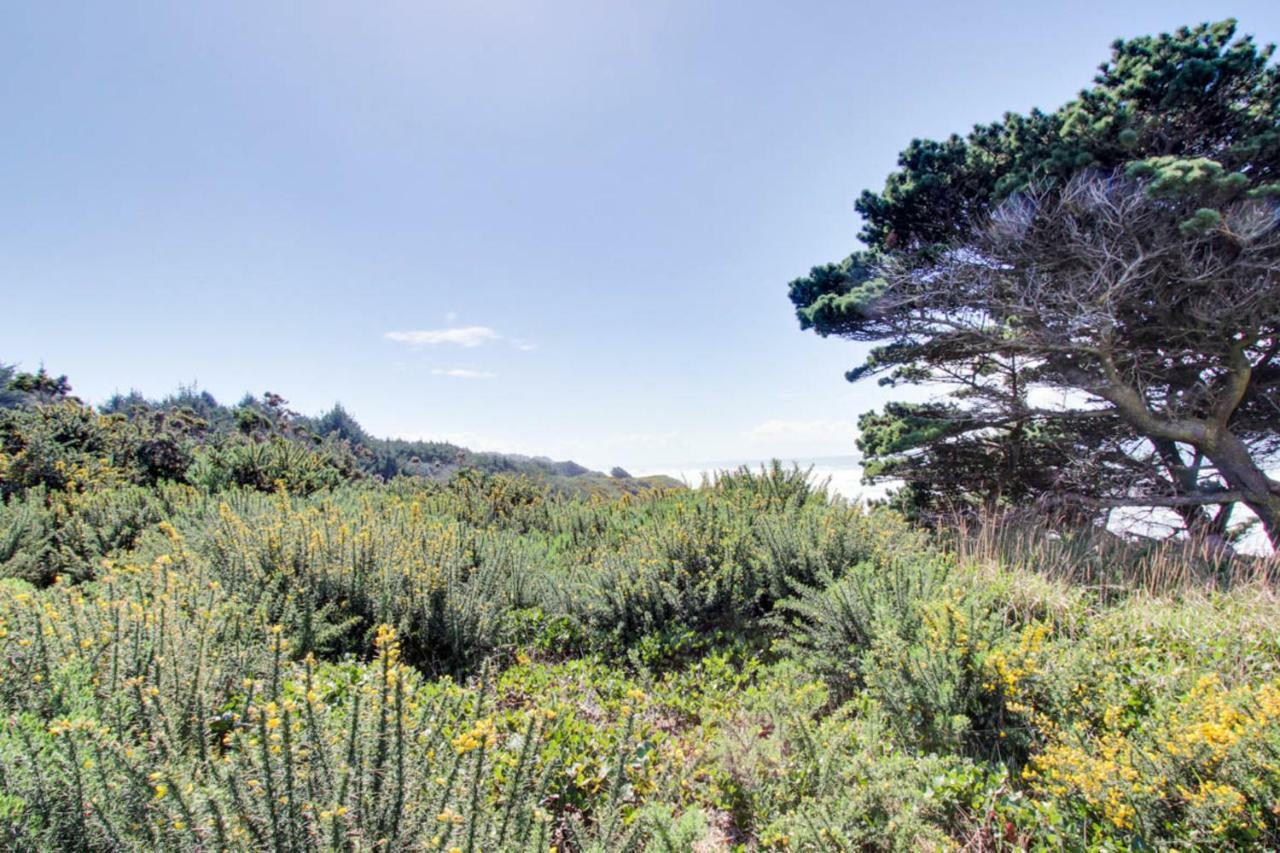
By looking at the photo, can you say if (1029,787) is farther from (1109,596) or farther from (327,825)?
(1109,596)

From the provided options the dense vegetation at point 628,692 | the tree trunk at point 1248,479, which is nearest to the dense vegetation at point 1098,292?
the tree trunk at point 1248,479

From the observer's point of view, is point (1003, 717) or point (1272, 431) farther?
point (1272, 431)

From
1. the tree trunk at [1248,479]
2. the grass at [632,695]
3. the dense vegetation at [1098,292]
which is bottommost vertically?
the grass at [632,695]

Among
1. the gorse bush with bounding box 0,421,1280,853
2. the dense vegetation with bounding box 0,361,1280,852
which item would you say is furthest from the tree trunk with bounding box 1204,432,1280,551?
the gorse bush with bounding box 0,421,1280,853

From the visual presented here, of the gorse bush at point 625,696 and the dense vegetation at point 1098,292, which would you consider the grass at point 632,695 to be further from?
the dense vegetation at point 1098,292

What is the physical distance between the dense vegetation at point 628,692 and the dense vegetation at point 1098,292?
11.3 ft

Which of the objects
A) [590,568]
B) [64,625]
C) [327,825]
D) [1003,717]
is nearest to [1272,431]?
[1003,717]

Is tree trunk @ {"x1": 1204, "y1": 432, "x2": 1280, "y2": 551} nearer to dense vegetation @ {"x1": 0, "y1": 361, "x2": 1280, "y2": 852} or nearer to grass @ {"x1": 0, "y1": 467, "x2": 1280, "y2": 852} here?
dense vegetation @ {"x1": 0, "y1": 361, "x2": 1280, "y2": 852}

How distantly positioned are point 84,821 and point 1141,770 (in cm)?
329

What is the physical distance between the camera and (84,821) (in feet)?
4.51

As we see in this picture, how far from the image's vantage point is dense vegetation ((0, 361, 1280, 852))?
153 cm

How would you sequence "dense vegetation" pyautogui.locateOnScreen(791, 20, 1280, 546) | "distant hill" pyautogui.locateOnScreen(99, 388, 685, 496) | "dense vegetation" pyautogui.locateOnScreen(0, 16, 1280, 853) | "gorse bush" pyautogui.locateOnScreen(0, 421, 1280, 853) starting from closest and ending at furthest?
"gorse bush" pyautogui.locateOnScreen(0, 421, 1280, 853), "dense vegetation" pyautogui.locateOnScreen(0, 16, 1280, 853), "dense vegetation" pyautogui.locateOnScreen(791, 20, 1280, 546), "distant hill" pyautogui.locateOnScreen(99, 388, 685, 496)

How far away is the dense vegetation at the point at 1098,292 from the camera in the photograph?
6.86 meters

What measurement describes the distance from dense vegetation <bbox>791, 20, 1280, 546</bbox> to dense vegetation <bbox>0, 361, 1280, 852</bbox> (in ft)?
11.3
